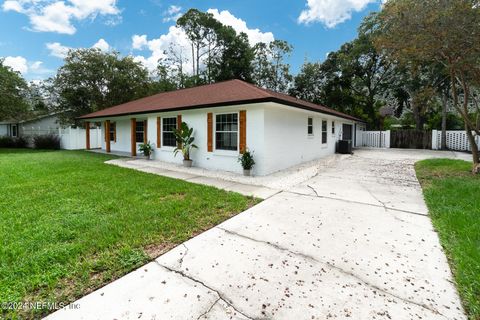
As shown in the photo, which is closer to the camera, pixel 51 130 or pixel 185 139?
pixel 185 139

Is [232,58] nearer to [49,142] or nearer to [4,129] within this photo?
[49,142]

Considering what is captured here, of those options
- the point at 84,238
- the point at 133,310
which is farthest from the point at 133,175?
the point at 133,310

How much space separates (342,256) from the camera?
293 centimetres

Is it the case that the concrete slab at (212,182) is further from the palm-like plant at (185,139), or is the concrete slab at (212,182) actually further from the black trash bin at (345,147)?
the black trash bin at (345,147)

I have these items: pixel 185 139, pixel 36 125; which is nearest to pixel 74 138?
pixel 36 125

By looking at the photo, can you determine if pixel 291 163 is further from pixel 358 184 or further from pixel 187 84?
pixel 187 84

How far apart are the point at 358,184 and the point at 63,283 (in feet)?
22.1

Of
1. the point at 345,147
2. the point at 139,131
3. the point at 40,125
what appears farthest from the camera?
the point at 40,125

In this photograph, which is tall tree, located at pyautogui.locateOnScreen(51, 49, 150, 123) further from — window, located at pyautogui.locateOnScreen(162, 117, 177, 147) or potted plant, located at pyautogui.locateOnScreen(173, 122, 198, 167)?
potted plant, located at pyautogui.locateOnScreen(173, 122, 198, 167)

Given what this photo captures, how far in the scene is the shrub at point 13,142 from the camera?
68.3 ft

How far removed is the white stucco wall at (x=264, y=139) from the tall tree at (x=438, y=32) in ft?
12.6

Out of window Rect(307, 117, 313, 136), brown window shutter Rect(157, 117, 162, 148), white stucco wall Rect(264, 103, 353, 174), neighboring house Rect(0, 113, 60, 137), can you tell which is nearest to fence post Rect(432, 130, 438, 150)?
white stucco wall Rect(264, 103, 353, 174)

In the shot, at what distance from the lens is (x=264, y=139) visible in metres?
7.69

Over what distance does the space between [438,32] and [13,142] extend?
29.4m
